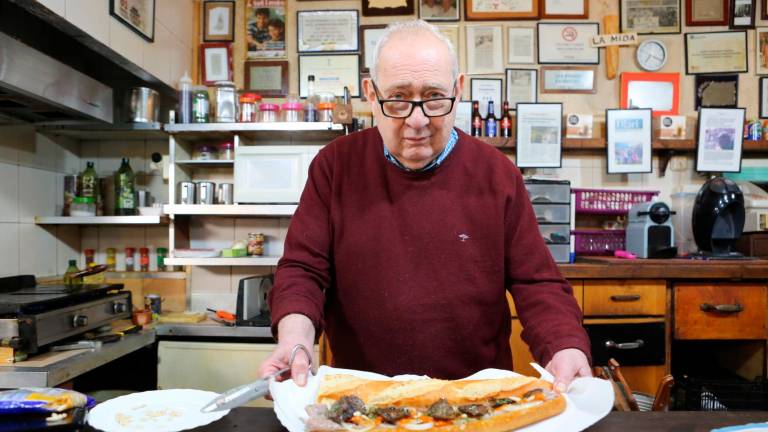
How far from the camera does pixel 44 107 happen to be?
2217mm

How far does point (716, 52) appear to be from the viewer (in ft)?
10.5

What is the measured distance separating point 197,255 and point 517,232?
2.05 meters

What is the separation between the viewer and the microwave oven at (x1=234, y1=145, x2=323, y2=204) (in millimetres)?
2775

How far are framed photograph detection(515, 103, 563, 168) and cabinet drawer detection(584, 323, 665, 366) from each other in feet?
3.59

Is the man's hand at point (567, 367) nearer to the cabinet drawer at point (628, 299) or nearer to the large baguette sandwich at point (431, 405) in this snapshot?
the large baguette sandwich at point (431, 405)

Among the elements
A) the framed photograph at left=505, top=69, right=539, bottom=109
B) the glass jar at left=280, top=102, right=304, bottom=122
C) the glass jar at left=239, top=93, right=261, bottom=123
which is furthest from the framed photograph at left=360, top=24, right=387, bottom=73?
the framed photograph at left=505, top=69, right=539, bottom=109

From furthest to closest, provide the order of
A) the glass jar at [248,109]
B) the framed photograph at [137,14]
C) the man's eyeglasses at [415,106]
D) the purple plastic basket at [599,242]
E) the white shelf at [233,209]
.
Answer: the purple plastic basket at [599,242]
the glass jar at [248,109]
the white shelf at [233,209]
the framed photograph at [137,14]
the man's eyeglasses at [415,106]

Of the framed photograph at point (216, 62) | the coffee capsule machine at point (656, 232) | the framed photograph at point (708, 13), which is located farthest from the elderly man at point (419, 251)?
the framed photograph at point (708, 13)

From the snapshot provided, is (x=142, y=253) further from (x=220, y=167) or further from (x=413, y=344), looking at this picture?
(x=413, y=344)

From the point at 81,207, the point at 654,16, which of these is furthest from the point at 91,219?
the point at 654,16

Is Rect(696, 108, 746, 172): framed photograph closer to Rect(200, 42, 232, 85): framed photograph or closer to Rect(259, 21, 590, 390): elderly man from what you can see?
Rect(259, 21, 590, 390): elderly man

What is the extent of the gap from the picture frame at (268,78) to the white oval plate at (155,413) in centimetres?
256

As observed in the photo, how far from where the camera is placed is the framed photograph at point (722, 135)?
10.1 ft

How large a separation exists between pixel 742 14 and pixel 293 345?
3661mm
